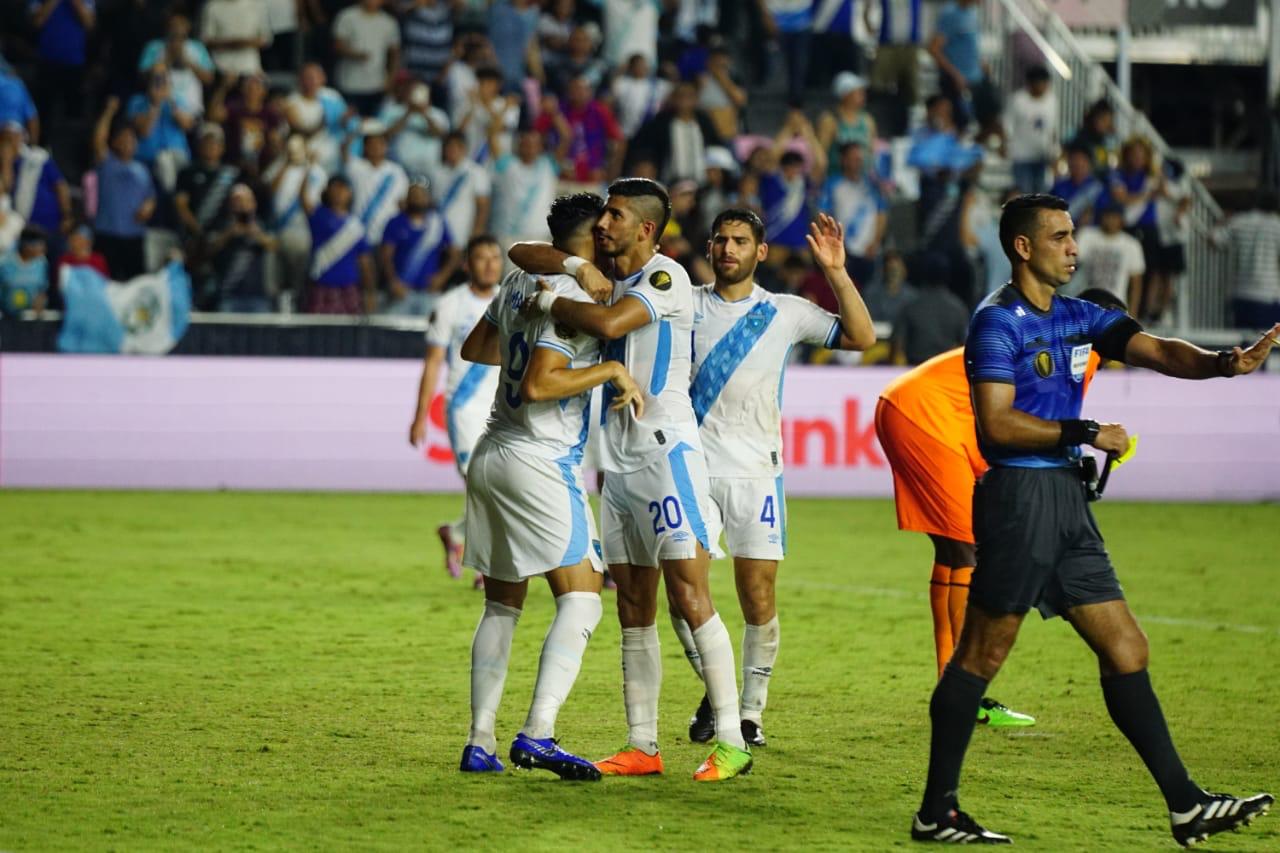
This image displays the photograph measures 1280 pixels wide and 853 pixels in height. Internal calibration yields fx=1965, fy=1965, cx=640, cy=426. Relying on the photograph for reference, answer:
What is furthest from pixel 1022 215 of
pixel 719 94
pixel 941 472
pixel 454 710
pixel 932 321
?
pixel 719 94

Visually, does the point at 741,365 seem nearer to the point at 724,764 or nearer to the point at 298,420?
the point at 724,764

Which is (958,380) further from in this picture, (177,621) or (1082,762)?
(177,621)

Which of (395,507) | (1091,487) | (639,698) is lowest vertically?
(395,507)

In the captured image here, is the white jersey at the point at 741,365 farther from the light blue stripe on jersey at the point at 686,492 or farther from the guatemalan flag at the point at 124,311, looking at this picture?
the guatemalan flag at the point at 124,311

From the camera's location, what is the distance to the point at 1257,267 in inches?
856

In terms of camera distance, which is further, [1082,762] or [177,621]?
[177,621]

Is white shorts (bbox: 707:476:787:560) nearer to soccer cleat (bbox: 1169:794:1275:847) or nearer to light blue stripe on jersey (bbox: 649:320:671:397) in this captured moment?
light blue stripe on jersey (bbox: 649:320:671:397)

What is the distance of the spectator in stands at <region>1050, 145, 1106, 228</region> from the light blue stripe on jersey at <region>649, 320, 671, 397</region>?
49.6ft

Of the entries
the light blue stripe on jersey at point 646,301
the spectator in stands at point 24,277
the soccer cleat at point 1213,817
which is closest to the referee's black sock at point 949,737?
the soccer cleat at point 1213,817

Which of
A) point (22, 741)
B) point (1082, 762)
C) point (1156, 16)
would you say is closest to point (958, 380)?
point (1082, 762)

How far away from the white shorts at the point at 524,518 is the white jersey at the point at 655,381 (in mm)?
215

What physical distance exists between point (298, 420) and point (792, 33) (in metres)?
8.83

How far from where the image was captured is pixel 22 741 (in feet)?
23.9

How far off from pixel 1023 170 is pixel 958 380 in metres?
14.9
